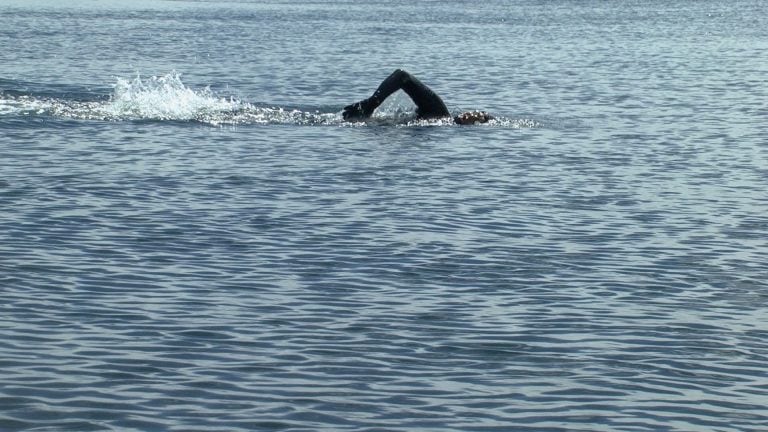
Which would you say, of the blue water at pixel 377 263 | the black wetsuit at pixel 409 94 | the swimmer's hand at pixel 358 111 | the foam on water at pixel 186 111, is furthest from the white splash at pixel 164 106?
the black wetsuit at pixel 409 94

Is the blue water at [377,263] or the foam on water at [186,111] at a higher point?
the blue water at [377,263]

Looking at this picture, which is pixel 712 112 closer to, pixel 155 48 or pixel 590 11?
pixel 155 48

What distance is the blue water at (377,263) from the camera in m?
15.1

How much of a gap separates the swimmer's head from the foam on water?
222 mm

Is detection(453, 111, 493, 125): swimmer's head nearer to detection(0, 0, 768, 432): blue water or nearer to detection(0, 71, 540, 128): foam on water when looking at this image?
detection(0, 71, 540, 128): foam on water

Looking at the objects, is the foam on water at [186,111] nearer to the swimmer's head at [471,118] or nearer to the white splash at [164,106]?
the white splash at [164,106]

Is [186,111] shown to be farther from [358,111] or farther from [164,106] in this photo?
[358,111]

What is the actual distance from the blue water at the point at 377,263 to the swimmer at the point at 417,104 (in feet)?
2.03

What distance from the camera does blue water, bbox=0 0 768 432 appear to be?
49.6ft

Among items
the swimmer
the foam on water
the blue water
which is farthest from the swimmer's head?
the blue water

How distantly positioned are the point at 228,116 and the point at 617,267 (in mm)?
21389

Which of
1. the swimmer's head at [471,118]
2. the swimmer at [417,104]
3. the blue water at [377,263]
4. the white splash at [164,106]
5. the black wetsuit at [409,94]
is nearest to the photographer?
the blue water at [377,263]

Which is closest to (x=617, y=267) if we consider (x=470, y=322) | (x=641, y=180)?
(x=470, y=322)

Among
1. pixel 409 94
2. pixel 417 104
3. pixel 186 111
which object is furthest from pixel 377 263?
pixel 186 111
